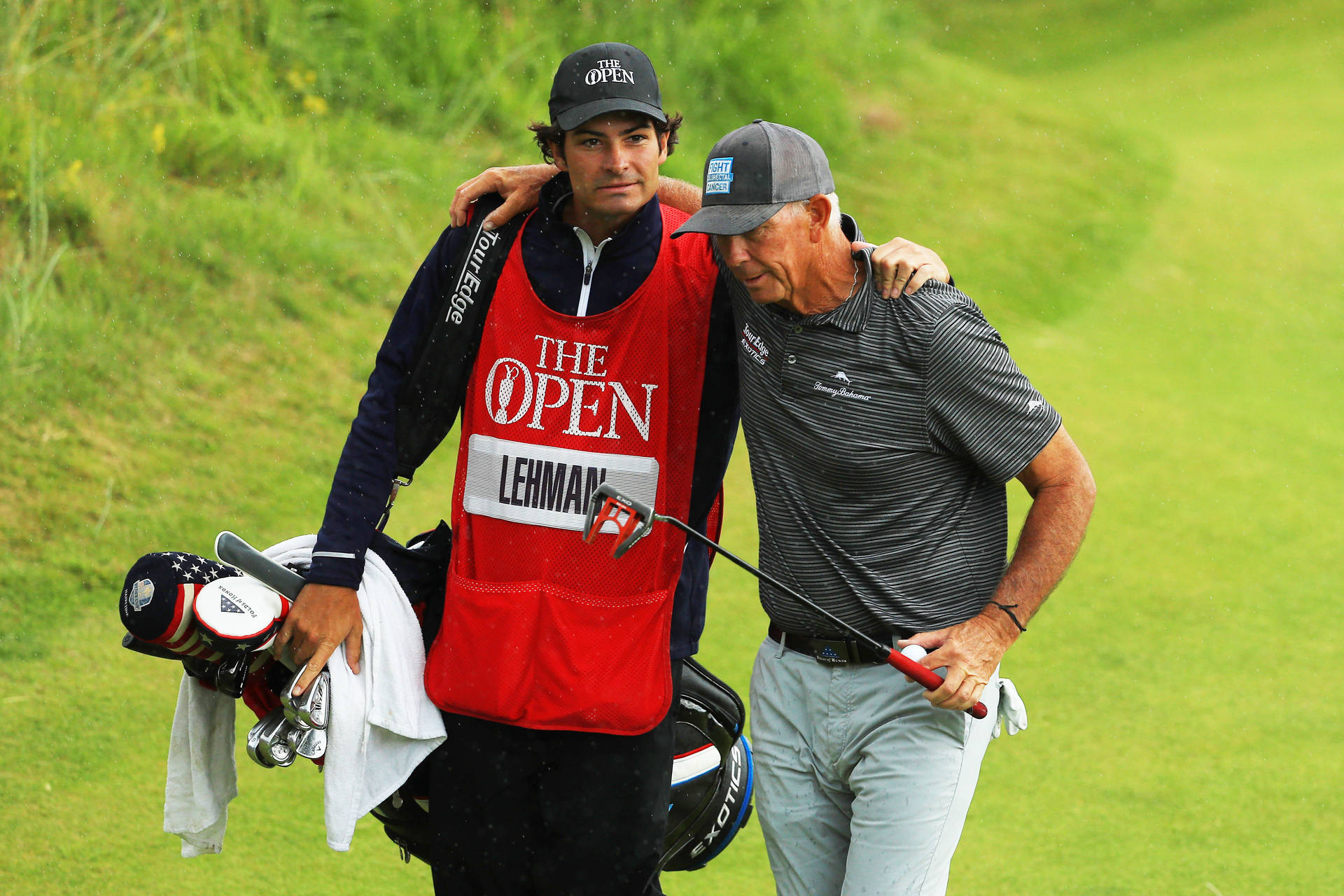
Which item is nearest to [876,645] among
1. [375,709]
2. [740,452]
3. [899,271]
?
[899,271]

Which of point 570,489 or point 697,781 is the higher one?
point 570,489

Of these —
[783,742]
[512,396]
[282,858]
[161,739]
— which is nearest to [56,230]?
[161,739]

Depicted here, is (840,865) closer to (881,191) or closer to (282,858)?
(282,858)

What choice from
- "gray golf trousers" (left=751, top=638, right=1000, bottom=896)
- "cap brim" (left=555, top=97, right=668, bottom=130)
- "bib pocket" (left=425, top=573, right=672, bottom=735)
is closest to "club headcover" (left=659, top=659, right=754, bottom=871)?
"bib pocket" (left=425, top=573, right=672, bottom=735)

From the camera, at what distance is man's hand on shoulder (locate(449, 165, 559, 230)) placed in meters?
2.88

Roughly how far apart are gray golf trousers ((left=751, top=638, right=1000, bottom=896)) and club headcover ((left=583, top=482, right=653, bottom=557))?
431 mm

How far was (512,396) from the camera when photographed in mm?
2844

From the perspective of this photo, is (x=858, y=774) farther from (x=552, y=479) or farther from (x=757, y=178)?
(x=757, y=178)

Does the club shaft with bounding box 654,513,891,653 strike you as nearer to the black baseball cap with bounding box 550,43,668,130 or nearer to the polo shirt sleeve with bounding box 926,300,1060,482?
the polo shirt sleeve with bounding box 926,300,1060,482

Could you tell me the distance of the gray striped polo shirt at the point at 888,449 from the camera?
8.11ft

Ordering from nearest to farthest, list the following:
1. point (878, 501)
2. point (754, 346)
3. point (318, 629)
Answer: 1. point (878, 501)
2. point (754, 346)
3. point (318, 629)

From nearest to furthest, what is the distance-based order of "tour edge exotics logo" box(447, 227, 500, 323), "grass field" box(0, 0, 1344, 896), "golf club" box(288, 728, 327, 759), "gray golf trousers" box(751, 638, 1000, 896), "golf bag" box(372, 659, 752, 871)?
"gray golf trousers" box(751, 638, 1000, 896) → "golf club" box(288, 728, 327, 759) → "tour edge exotics logo" box(447, 227, 500, 323) → "golf bag" box(372, 659, 752, 871) → "grass field" box(0, 0, 1344, 896)

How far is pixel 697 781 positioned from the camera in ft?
10.7

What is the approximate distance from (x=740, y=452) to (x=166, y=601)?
4.24 m
